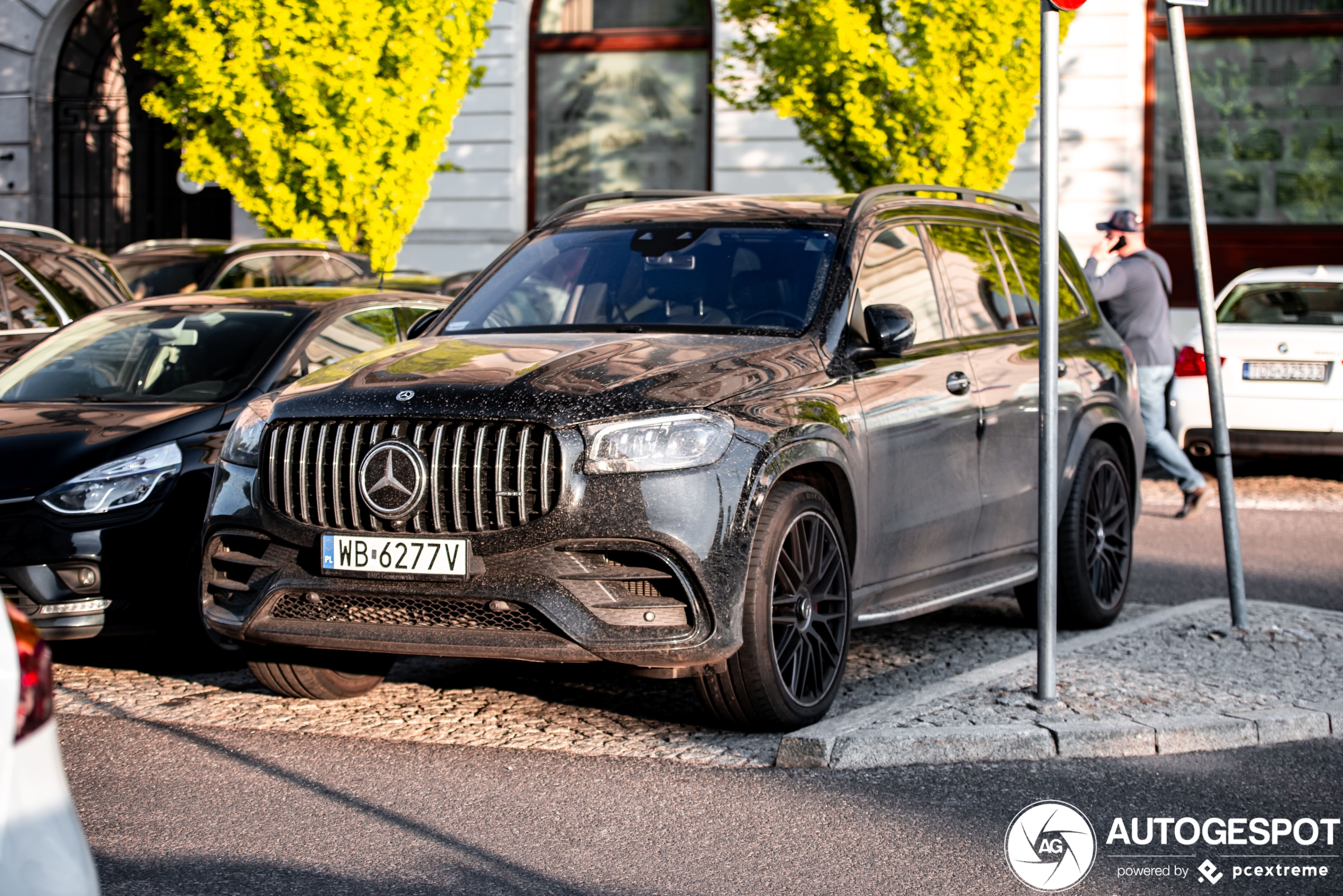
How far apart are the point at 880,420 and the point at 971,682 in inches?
38.9

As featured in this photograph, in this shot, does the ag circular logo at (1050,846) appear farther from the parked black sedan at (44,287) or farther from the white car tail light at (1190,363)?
the white car tail light at (1190,363)

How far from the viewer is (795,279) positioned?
5934 millimetres

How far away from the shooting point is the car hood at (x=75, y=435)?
602 cm

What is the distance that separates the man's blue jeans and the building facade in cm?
766

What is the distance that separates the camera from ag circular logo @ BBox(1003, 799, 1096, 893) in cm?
405

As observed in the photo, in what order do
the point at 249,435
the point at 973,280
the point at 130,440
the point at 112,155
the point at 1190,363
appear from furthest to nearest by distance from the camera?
the point at 112,155, the point at 1190,363, the point at 973,280, the point at 130,440, the point at 249,435

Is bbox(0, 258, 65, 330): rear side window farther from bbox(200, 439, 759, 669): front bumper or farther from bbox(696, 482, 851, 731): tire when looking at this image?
bbox(696, 482, 851, 731): tire

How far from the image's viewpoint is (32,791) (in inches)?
94.7

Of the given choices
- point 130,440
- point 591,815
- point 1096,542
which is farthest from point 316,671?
point 1096,542

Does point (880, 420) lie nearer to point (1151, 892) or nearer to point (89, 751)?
point (1151, 892)

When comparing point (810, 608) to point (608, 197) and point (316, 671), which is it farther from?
point (608, 197)

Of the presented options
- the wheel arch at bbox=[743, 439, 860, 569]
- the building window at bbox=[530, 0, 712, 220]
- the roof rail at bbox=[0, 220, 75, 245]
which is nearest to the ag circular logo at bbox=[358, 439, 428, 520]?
the wheel arch at bbox=[743, 439, 860, 569]

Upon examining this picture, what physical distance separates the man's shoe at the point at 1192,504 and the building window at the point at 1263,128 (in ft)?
28.9

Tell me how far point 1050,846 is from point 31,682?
275 centimetres
